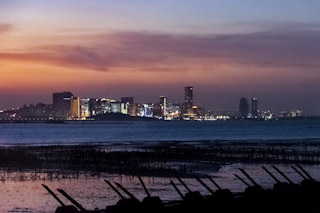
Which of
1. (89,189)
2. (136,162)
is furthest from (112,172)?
(89,189)

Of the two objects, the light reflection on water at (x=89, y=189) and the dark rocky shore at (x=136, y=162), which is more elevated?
the dark rocky shore at (x=136, y=162)

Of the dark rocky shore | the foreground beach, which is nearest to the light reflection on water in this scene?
the foreground beach

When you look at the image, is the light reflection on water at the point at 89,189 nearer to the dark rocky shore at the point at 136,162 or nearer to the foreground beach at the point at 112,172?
the foreground beach at the point at 112,172

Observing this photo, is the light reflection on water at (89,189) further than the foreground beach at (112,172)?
No

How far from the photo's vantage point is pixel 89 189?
39.6 meters

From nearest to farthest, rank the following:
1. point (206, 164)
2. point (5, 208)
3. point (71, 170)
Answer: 1. point (5, 208)
2. point (71, 170)
3. point (206, 164)

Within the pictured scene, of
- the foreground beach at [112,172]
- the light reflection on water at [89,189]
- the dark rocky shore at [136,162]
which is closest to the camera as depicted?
the light reflection on water at [89,189]

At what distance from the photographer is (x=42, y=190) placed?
38.8 metres

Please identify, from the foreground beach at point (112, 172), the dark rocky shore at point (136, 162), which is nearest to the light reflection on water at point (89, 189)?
the foreground beach at point (112, 172)

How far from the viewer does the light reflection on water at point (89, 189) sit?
112 feet

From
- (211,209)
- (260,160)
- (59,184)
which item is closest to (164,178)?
(59,184)

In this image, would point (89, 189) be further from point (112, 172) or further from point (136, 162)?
point (136, 162)

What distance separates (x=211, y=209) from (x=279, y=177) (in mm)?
22802

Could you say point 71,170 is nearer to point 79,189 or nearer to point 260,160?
point 79,189
